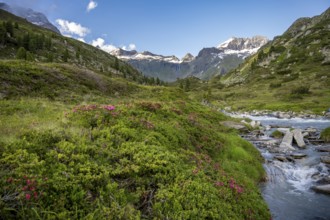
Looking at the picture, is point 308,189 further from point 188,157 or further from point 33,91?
point 33,91

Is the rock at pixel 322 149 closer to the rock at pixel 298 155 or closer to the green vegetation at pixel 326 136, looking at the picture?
the rock at pixel 298 155

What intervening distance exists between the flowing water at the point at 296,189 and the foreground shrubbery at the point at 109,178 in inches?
114

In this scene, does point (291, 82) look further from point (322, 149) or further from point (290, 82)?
point (322, 149)

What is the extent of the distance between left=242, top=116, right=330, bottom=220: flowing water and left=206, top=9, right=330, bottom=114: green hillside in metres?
42.1

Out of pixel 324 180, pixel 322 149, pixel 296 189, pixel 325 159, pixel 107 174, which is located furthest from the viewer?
pixel 322 149

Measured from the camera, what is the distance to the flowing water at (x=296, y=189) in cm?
1127

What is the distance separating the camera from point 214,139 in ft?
53.7

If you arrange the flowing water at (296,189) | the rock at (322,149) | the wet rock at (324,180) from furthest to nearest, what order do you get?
the rock at (322,149) → the wet rock at (324,180) → the flowing water at (296,189)

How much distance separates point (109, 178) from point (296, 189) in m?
13.7

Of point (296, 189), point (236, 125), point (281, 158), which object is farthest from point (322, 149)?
point (236, 125)

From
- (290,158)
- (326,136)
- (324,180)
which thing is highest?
(326,136)

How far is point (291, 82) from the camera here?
100125mm

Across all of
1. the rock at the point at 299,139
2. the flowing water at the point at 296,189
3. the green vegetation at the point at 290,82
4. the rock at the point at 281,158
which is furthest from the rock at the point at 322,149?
the green vegetation at the point at 290,82

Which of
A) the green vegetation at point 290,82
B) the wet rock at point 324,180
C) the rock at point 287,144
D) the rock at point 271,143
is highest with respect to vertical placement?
the green vegetation at point 290,82
